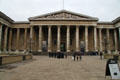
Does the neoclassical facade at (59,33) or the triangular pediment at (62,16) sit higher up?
the triangular pediment at (62,16)

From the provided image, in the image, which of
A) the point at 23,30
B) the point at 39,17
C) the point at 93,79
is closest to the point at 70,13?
the point at 39,17

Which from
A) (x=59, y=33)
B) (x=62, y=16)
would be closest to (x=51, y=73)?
(x=59, y=33)

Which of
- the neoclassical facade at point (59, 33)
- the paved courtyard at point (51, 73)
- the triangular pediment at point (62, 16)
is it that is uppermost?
the triangular pediment at point (62, 16)

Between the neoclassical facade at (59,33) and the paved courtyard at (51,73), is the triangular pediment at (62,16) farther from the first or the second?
the paved courtyard at (51,73)

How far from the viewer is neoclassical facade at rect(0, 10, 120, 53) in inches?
1613

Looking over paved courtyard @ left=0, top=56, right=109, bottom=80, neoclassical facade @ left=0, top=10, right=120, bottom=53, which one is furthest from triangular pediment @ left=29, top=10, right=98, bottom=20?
paved courtyard @ left=0, top=56, right=109, bottom=80

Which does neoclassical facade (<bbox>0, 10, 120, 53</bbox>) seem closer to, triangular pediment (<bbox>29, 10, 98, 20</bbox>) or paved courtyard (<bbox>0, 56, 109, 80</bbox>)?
triangular pediment (<bbox>29, 10, 98, 20</bbox>)

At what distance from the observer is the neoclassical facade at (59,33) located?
40969mm

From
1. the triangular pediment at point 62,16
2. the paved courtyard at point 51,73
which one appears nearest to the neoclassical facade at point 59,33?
the triangular pediment at point 62,16

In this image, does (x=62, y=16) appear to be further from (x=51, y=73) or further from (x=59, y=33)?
(x=51, y=73)

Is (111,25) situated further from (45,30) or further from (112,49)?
(45,30)

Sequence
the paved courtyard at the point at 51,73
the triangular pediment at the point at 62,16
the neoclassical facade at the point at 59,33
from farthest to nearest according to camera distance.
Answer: the triangular pediment at the point at 62,16 → the neoclassical facade at the point at 59,33 → the paved courtyard at the point at 51,73

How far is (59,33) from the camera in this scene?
41.2m

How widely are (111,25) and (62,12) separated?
62.1 ft
